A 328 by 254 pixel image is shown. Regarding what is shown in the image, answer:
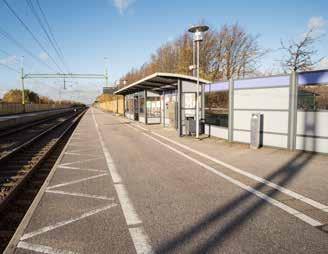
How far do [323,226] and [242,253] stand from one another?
1.48 metres

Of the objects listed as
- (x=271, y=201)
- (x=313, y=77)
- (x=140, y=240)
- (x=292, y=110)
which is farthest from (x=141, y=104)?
(x=140, y=240)

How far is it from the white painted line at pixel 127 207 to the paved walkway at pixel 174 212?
15mm

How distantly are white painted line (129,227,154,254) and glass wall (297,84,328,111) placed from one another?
7.29m

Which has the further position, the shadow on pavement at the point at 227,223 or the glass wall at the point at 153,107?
the glass wall at the point at 153,107

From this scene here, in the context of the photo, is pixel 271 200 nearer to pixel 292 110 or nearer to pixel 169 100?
pixel 292 110

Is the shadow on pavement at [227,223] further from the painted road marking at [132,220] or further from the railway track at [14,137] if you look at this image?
the railway track at [14,137]

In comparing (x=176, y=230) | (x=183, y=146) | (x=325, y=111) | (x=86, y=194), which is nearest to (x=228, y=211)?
(x=176, y=230)

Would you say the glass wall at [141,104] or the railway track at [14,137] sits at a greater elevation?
the glass wall at [141,104]

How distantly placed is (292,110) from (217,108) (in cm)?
453

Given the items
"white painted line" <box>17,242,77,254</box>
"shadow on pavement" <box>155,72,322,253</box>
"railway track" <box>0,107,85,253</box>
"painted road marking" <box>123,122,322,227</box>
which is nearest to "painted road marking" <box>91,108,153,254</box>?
"shadow on pavement" <box>155,72,322,253</box>

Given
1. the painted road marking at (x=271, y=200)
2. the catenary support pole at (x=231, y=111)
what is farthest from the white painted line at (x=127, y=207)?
the catenary support pole at (x=231, y=111)

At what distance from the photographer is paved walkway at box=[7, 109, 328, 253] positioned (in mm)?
3516

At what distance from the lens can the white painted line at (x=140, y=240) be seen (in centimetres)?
337

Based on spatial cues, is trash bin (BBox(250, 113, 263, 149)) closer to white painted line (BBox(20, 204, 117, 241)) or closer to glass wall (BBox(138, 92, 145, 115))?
white painted line (BBox(20, 204, 117, 241))
